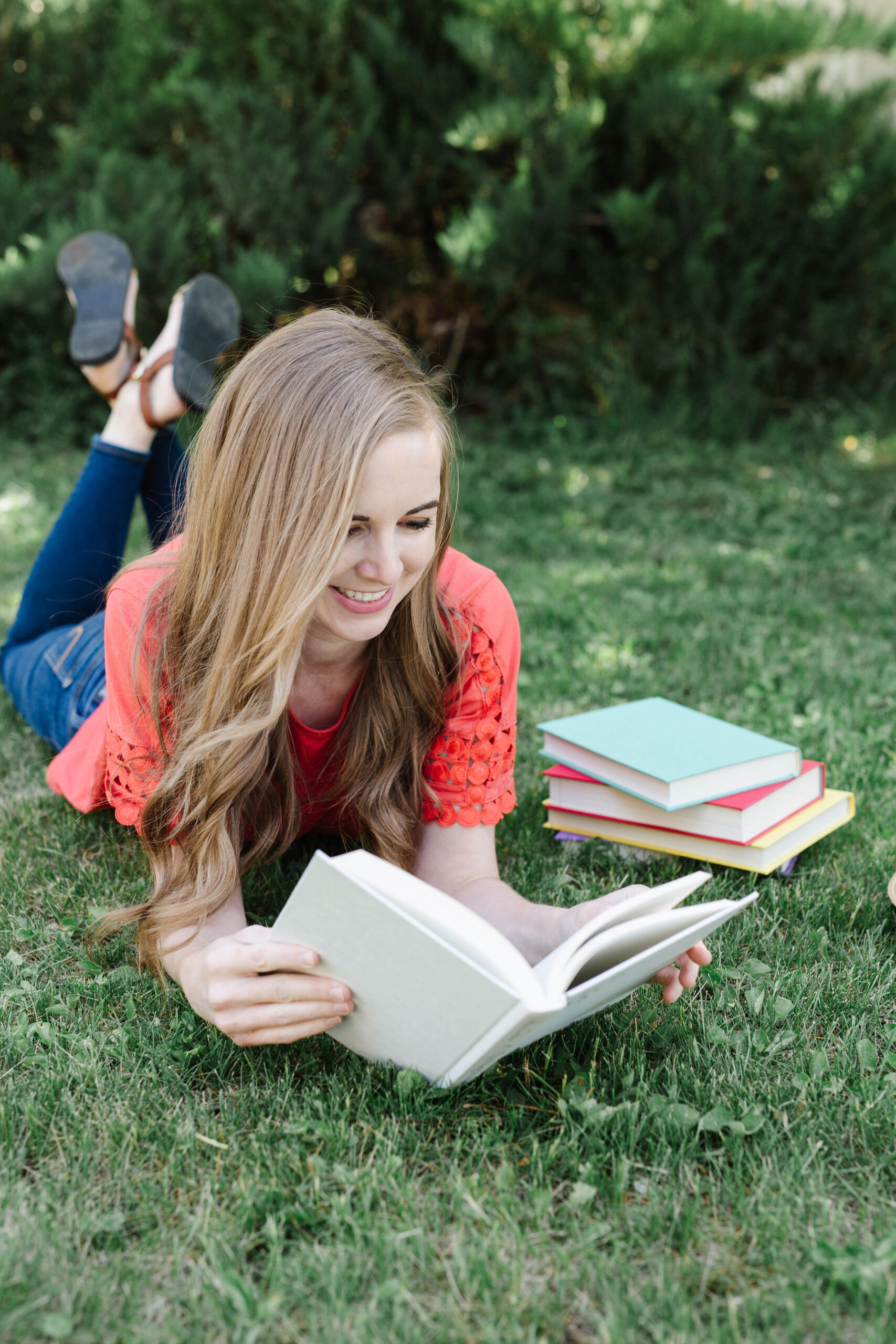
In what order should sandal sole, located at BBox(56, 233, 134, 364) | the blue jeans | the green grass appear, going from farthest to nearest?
sandal sole, located at BBox(56, 233, 134, 364)
the blue jeans
the green grass

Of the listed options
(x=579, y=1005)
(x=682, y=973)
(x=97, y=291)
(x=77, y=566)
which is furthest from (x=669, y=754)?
(x=97, y=291)

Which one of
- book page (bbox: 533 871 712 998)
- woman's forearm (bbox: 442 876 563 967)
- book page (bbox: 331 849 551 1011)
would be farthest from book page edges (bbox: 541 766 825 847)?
book page (bbox: 331 849 551 1011)

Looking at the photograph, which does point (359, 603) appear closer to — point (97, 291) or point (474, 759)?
point (474, 759)

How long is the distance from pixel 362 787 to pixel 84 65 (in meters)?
7.51

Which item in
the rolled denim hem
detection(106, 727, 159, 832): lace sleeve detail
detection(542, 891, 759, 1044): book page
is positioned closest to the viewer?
detection(542, 891, 759, 1044): book page

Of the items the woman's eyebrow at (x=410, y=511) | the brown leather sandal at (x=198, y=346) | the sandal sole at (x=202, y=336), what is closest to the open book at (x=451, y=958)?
the woman's eyebrow at (x=410, y=511)

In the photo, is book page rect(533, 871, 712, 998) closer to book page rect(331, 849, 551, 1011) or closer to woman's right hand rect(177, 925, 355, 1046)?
book page rect(331, 849, 551, 1011)

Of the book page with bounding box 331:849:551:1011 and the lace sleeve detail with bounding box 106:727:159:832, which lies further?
the lace sleeve detail with bounding box 106:727:159:832

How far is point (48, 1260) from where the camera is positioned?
1.30 m

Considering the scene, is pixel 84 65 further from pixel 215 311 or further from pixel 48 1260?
pixel 48 1260

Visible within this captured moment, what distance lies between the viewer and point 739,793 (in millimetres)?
2270

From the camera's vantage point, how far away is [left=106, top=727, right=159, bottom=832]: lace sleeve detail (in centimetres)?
192

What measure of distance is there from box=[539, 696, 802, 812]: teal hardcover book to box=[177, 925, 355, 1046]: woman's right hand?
0.97m

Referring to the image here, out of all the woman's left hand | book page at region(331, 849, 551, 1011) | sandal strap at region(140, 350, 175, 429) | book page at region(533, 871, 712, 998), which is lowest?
the woman's left hand
